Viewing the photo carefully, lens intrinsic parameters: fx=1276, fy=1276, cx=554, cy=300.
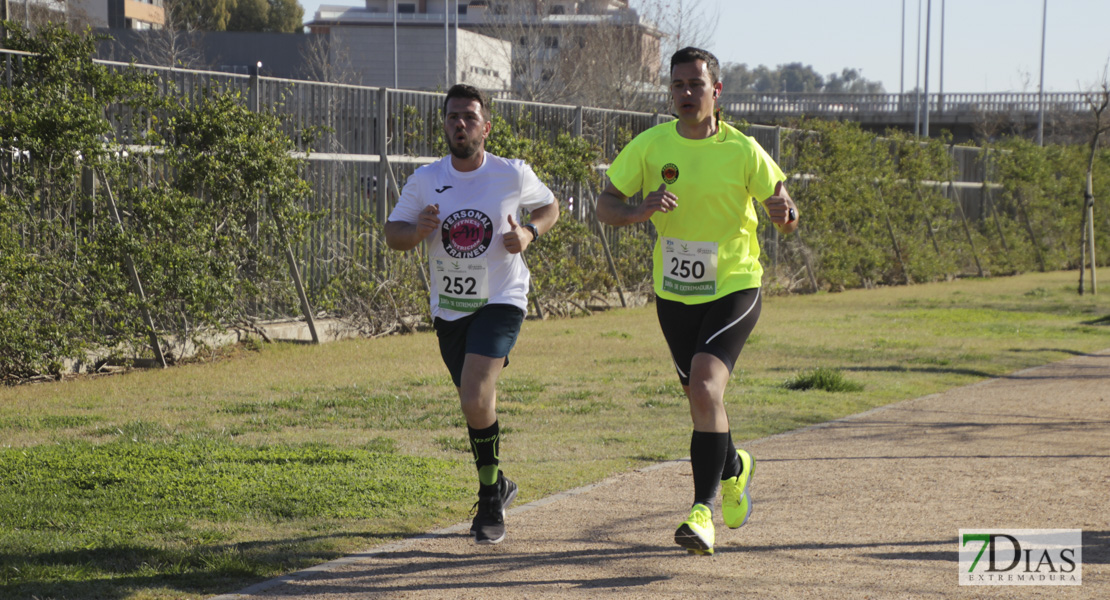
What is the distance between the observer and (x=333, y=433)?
829cm

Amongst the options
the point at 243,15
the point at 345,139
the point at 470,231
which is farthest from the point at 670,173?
the point at 243,15

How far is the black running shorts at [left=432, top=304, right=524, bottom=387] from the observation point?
5.53 metres

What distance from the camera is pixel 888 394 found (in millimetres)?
10539

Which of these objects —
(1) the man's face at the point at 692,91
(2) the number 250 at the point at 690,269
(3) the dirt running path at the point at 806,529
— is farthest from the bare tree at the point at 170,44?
(2) the number 250 at the point at 690,269

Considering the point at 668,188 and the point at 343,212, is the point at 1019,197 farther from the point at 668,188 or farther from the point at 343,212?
the point at 668,188

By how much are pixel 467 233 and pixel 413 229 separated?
24cm

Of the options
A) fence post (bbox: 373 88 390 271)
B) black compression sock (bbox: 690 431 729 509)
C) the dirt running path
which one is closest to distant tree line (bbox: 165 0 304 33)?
fence post (bbox: 373 88 390 271)

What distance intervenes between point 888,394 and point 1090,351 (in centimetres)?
486

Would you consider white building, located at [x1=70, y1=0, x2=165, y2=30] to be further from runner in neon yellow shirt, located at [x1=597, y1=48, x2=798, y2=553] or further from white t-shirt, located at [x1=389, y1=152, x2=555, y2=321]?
runner in neon yellow shirt, located at [x1=597, y1=48, x2=798, y2=553]

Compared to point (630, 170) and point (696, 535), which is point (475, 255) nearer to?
point (630, 170)

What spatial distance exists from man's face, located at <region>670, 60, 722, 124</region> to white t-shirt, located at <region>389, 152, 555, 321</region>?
2.55 feet

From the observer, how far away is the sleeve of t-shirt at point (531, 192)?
571cm

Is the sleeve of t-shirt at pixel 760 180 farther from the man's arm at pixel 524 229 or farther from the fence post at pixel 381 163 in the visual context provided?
the fence post at pixel 381 163

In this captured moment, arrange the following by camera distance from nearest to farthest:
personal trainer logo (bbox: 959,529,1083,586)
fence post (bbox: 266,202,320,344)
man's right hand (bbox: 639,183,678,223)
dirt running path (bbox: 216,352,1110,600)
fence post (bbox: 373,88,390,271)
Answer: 1. dirt running path (bbox: 216,352,1110,600)
2. personal trainer logo (bbox: 959,529,1083,586)
3. man's right hand (bbox: 639,183,678,223)
4. fence post (bbox: 266,202,320,344)
5. fence post (bbox: 373,88,390,271)
